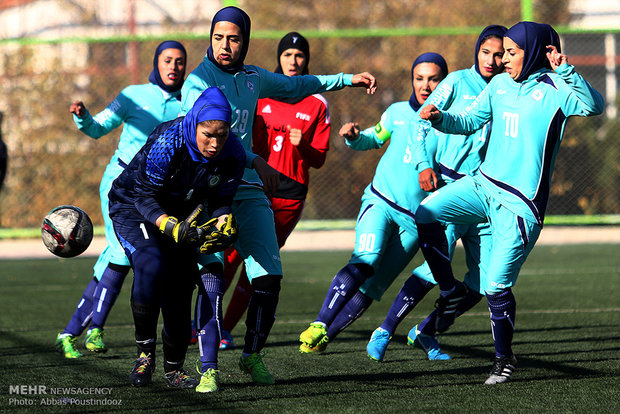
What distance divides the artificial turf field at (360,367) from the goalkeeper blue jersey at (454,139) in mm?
1336

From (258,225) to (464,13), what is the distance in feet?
46.3

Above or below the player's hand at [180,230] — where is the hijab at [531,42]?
above

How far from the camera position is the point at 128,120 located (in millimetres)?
7219

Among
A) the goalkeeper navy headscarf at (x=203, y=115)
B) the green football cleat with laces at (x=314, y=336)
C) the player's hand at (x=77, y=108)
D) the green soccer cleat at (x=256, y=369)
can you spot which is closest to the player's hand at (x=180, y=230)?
the goalkeeper navy headscarf at (x=203, y=115)

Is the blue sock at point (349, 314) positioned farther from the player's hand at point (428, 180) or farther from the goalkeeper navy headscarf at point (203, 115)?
the goalkeeper navy headscarf at point (203, 115)

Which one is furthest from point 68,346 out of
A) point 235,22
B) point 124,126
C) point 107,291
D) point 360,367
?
point 235,22

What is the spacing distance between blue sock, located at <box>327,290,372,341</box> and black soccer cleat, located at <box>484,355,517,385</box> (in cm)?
134

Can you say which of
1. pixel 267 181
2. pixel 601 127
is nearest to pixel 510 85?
pixel 267 181

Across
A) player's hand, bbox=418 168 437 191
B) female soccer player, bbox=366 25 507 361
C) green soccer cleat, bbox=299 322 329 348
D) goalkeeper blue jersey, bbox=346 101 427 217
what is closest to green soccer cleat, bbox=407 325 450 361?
female soccer player, bbox=366 25 507 361

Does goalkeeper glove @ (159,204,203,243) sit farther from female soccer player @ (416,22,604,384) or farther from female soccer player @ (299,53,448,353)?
female soccer player @ (299,53,448,353)

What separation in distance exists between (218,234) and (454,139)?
7.27 ft

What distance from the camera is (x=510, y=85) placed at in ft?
18.3

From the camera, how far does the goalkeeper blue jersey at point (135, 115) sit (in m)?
7.12

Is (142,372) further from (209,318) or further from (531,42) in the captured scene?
(531,42)
